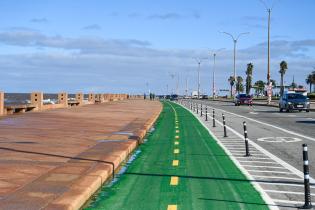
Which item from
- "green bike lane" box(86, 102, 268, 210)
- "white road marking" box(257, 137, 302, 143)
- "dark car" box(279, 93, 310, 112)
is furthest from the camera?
"dark car" box(279, 93, 310, 112)

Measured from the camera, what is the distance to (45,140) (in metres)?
18.2

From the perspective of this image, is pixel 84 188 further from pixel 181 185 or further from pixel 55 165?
pixel 55 165

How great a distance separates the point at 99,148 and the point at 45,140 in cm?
263

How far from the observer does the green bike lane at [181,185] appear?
9.49 m

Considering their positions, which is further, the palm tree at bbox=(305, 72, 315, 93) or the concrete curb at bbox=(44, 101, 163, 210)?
the palm tree at bbox=(305, 72, 315, 93)

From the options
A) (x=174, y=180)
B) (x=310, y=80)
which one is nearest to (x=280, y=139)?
(x=174, y=180)

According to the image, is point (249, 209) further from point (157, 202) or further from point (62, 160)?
point (62, 160)

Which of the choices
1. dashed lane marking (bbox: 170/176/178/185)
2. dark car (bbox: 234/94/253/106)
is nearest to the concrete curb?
dashed lane marking (bbox: 170/176/178/185)

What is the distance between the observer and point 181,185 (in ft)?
37.1

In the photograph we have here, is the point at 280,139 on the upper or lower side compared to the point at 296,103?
lower

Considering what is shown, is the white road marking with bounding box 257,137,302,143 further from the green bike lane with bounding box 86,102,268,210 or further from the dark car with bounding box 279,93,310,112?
the dark car with bounding box 279,93,310,112

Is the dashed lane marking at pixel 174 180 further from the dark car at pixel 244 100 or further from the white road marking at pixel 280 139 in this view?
the dark car at pixel 244 100

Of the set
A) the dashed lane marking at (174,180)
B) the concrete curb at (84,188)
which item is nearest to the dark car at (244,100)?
the concrete curb at (84,188)

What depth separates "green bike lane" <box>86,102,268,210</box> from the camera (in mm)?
9491
